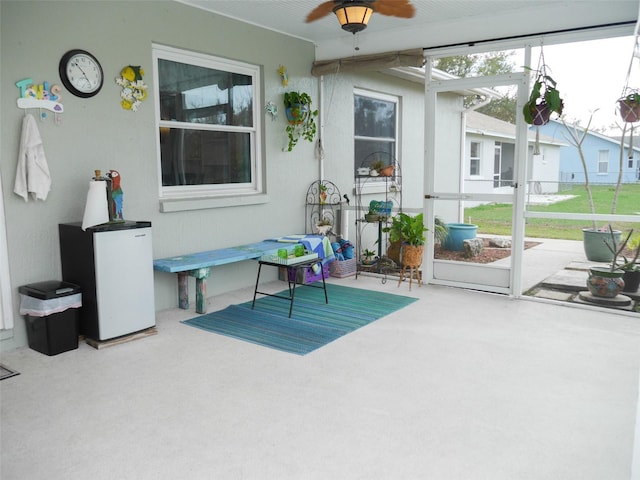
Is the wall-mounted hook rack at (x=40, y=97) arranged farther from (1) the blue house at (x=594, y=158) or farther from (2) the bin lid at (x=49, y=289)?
(1) the blue house at (x=594, y=158)

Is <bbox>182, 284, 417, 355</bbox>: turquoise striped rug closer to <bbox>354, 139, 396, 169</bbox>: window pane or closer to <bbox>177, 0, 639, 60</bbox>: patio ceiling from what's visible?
<bbox>354, 139, 396, 169</bbox>: window pane

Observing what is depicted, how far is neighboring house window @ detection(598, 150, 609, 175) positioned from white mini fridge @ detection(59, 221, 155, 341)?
3982mm

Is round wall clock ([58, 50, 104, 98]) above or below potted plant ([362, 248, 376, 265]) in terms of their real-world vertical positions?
above

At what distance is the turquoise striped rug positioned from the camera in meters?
3.77

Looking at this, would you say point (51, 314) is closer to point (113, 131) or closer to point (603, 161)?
point (113, 131)

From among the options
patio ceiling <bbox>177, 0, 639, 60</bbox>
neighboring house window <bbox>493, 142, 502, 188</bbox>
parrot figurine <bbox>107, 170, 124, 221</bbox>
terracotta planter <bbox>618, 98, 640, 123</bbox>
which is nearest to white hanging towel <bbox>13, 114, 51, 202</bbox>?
parrot figurine <bbox>107, 170, 124, 221</bbox>

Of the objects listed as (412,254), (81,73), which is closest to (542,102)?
(412,254)

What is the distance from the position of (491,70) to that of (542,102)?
732mm

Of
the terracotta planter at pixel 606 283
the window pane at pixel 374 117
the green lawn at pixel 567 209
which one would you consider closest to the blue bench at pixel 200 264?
the green lawn at pixel 567 209

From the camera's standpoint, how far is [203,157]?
16.1ft

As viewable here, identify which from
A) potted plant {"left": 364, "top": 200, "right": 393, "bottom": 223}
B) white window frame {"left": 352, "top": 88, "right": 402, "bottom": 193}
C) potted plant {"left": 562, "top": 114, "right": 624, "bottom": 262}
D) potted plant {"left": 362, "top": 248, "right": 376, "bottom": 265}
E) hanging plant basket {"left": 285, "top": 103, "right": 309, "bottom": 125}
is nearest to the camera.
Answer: potted plant {"left": 562, "top": 114, "right": 624, "bottom": 262}

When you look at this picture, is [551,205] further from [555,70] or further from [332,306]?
[332,306]

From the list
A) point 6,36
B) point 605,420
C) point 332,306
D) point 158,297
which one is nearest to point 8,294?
point 158,297

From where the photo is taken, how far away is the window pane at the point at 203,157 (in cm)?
459
